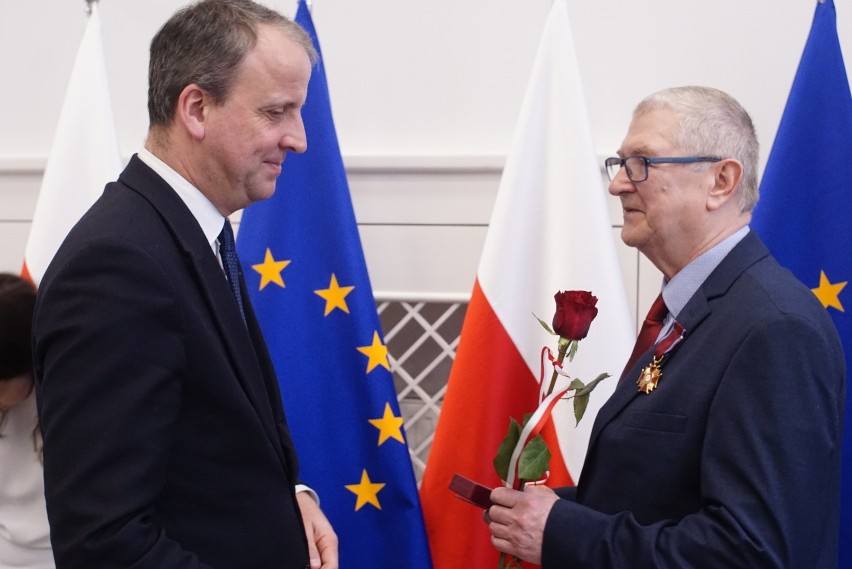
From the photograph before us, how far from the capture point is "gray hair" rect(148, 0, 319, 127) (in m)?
1.19

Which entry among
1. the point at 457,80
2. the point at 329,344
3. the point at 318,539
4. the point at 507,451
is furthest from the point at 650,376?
the point at 457,80

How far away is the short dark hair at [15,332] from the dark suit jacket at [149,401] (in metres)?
0.50

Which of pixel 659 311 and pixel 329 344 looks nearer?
pixel 659 311

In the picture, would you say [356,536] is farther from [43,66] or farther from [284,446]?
[43,66]

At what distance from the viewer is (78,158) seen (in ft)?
7.59

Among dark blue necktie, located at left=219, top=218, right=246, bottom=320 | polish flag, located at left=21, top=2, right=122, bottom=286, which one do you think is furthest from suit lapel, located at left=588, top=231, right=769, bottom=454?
polish flag, located at left=21, top=2, right=122, bottom=286

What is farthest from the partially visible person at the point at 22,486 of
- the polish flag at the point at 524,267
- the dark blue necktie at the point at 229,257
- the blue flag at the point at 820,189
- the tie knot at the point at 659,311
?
the blue flag at the point at 820,189

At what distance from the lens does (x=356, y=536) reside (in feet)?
7.06

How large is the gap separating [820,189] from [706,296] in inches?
32.2

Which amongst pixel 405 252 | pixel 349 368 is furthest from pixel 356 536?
pixel 405 252

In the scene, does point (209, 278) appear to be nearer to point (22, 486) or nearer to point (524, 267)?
point (22, 486)

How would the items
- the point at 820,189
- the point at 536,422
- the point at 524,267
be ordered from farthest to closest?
1. the point at 524,267
2. the point at 820,189
3. the point at 536,422

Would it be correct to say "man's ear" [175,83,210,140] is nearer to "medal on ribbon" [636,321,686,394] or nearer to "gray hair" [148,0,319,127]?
"gray hair" [148,0,319,127]

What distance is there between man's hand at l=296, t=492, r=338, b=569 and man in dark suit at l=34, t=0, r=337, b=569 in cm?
2
